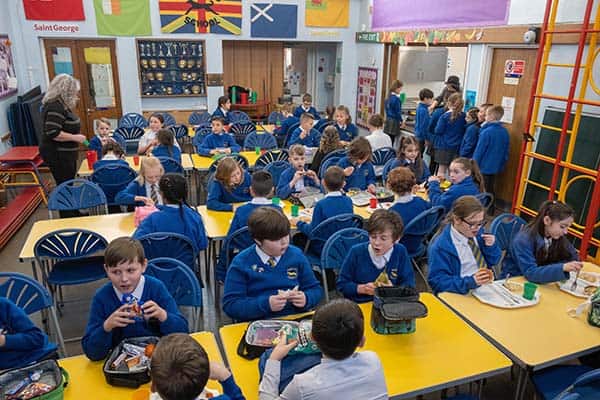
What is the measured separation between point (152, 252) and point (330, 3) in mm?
9321

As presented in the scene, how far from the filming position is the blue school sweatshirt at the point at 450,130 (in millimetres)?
7254

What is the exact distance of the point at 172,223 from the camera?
342 centimetres

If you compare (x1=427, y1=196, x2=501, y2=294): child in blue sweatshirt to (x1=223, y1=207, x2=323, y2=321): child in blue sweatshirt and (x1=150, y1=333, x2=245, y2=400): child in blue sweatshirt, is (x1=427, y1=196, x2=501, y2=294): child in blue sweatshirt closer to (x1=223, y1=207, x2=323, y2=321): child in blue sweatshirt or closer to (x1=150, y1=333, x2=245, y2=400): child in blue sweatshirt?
(x1=223, y1=207, x2=323, y2=321): child in blue sweatshirt

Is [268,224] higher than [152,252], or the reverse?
[268,224]

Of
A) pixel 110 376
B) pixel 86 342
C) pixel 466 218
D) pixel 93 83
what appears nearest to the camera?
pixel 110 376

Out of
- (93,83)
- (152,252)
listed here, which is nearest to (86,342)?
(152,252)

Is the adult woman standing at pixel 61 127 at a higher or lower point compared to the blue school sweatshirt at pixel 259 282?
higher

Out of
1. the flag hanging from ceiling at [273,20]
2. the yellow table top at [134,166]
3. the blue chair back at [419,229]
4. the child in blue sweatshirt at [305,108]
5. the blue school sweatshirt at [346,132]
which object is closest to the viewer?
the blue chair back at [419,229]

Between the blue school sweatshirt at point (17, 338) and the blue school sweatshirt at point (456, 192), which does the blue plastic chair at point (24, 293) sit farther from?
the blue school sweatshirt at point (456, 192)

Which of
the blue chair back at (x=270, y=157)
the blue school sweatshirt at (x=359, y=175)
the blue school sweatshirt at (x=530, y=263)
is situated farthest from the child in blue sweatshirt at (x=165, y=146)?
the blue school sweatshirt at (x=530, y=263)

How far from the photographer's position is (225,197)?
14.6ft

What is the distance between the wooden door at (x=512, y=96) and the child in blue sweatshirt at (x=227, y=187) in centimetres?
411

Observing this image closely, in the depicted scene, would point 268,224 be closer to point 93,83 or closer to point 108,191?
point 108,191

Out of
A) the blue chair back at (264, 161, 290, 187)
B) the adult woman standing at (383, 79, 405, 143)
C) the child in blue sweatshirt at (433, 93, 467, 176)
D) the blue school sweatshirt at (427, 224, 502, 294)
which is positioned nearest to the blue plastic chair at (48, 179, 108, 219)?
the blue chair back at (264, 161, 290, 187)
